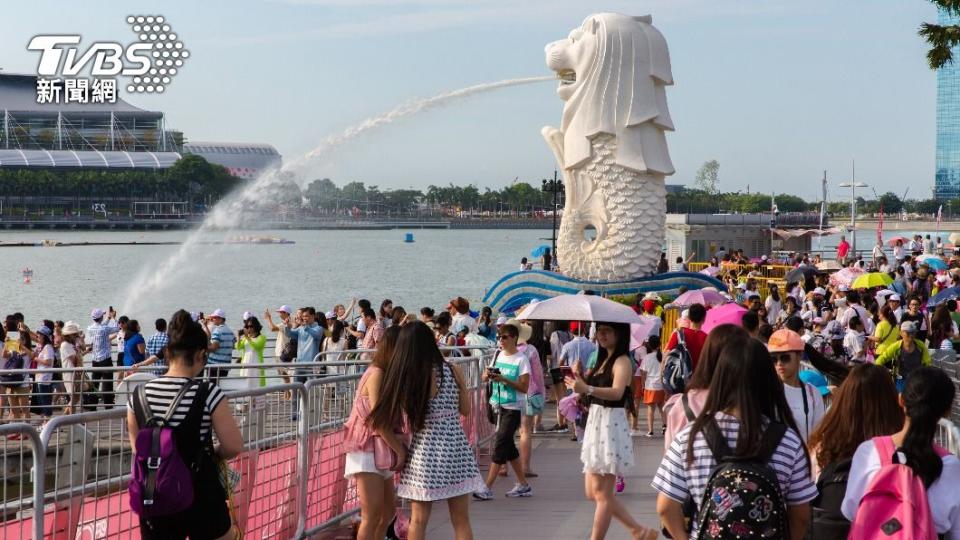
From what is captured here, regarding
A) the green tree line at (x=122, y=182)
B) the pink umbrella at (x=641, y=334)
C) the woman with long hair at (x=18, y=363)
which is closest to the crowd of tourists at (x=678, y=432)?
the pink umbrella at (x=641, y=334)

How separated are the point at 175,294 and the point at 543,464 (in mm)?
56621

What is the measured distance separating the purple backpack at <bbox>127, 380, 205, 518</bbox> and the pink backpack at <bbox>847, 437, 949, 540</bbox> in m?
2.99

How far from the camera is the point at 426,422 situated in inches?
286

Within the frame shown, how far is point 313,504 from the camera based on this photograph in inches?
357

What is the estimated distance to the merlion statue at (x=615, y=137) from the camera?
87.4 ft

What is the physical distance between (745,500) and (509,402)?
6.03 meters

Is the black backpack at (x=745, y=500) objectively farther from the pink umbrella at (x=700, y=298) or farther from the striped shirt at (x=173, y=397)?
the pink umbrella at (x=700, y=298)

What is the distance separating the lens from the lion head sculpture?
87.3 feet

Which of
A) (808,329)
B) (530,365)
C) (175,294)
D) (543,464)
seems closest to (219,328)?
(543,464)

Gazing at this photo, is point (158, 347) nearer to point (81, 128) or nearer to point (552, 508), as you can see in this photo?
point (552, 508)

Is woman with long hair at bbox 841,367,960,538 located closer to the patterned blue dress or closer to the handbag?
the patterned blue dress

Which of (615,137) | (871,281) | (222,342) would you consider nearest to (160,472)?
(222,342)

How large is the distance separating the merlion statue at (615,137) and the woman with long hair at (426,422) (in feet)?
64.6

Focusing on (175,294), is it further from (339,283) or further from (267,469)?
(267,469)
